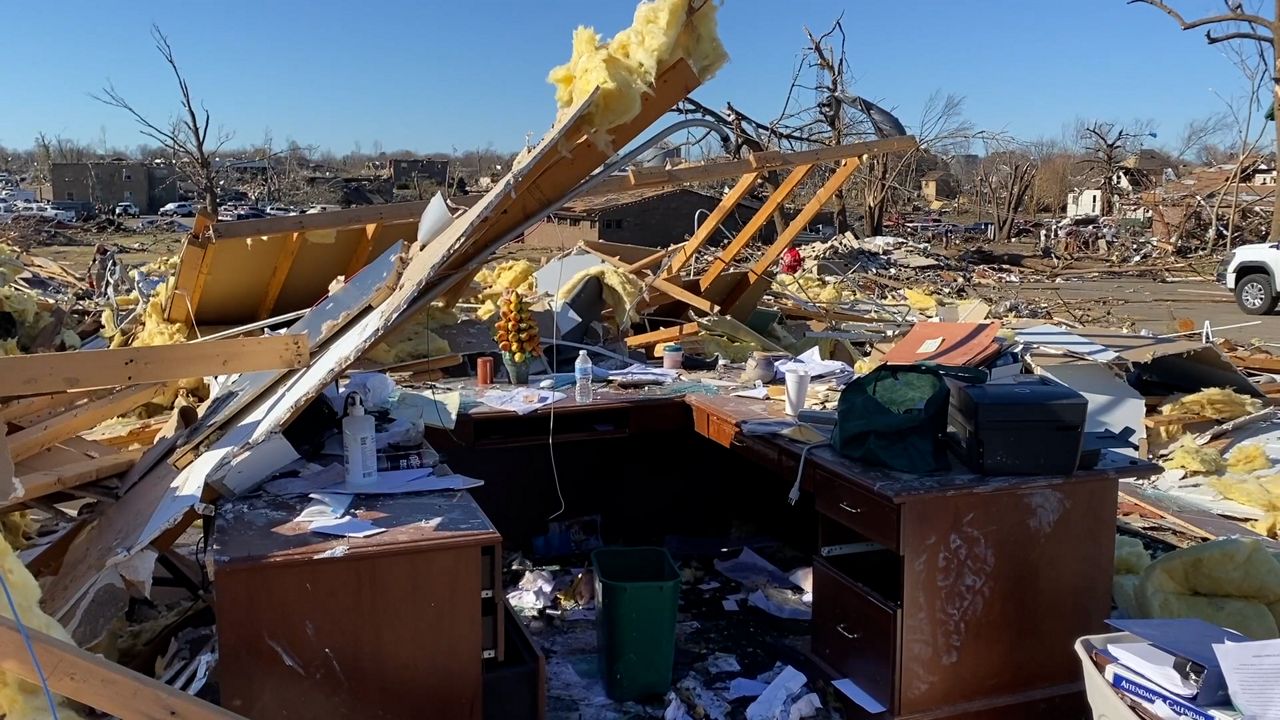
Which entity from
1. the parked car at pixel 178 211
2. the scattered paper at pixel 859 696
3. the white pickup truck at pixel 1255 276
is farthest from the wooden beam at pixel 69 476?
the parked car at pixel 178 211

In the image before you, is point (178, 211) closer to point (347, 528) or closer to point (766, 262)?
point (766, 262)

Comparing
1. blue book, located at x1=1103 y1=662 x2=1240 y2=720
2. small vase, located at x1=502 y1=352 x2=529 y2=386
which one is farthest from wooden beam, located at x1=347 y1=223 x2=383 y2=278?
blue book, located at x1=1103 y1=662 x2=1240 y2=720

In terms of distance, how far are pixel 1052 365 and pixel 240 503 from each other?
17.5ft

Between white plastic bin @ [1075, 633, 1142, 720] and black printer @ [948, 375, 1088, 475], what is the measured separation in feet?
1.90

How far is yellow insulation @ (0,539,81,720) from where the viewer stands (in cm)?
215

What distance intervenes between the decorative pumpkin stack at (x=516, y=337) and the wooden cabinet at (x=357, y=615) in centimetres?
189

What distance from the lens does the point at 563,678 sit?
12.4 ft

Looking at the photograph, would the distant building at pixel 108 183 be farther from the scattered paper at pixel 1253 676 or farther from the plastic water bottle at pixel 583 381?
the scattered paper at pixel 1253 676

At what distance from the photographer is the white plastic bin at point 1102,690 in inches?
Answer: 100

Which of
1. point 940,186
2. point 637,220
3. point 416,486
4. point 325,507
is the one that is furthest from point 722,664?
point 940,186

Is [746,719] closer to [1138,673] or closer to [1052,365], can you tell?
[1138,673]

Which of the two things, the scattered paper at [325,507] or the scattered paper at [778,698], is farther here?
the scattered paper at [778,698]

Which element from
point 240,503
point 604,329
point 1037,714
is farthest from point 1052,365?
point 240,503

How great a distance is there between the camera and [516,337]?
4695 mm
